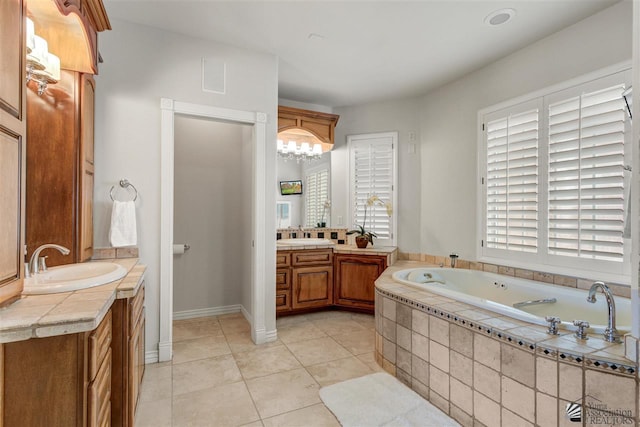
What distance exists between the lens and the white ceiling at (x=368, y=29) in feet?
7.50

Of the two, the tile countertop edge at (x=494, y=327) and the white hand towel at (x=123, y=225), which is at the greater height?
the white hand towel at (x=123, y=225)

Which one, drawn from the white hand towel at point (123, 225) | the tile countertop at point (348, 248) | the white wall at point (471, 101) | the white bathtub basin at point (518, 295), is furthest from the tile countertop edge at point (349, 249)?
the white hand towel at point (123, 225)

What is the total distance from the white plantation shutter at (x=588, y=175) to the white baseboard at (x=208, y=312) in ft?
10.8

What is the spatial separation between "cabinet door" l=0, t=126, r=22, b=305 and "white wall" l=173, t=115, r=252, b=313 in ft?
7.66

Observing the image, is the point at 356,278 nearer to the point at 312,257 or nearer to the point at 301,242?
the point at 312,257

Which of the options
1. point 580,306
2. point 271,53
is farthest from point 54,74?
point 580,306

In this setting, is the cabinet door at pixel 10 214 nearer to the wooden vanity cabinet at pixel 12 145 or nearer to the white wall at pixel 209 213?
the wooden vanity cabinet at pixel 12 145

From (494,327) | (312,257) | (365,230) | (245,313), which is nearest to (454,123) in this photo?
(365,230)

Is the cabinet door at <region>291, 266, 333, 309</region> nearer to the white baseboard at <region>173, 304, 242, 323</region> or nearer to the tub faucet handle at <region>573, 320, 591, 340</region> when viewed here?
the white baseboard at <region>173, 304, 242, 323</region>

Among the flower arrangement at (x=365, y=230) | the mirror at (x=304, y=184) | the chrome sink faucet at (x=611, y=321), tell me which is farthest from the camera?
the mirror at (x=304, y=184)

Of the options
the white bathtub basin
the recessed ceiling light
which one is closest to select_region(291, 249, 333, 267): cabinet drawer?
the white bathtub basin

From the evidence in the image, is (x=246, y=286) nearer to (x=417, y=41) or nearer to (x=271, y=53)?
(x=271, y=53)

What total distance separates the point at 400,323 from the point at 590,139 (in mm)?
1990

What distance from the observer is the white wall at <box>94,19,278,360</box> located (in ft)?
7.98
